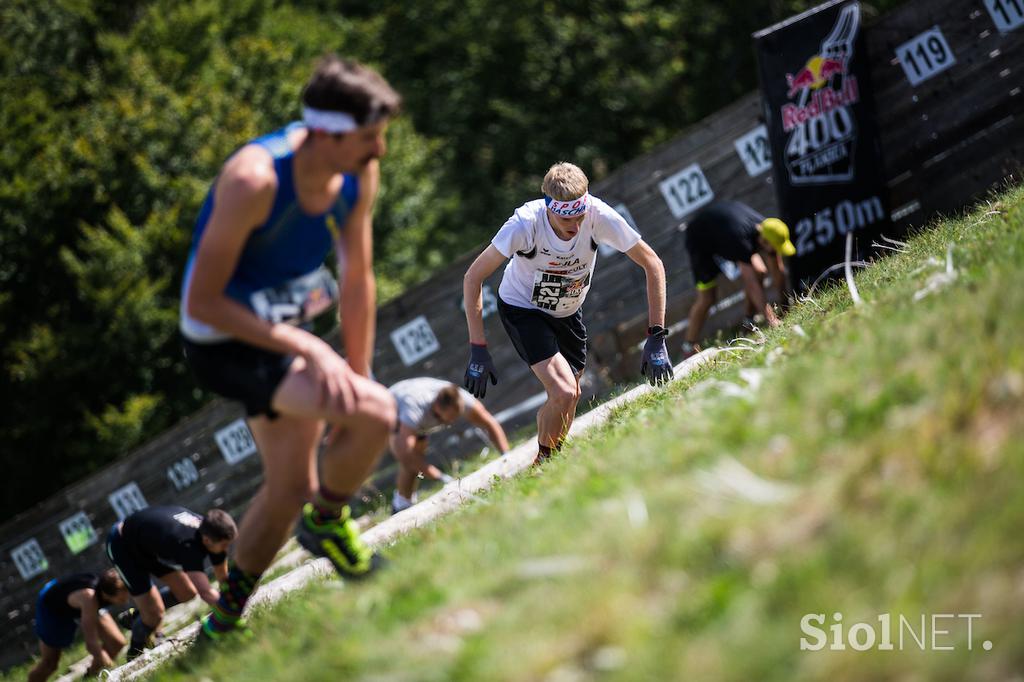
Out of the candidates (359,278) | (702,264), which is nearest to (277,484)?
(359,278)

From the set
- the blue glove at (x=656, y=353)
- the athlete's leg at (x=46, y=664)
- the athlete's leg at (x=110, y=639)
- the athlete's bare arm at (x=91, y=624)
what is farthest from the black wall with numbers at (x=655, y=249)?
the blue glove at (x=656, y=353)

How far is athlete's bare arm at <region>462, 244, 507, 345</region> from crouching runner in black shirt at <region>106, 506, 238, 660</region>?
3253 millimetres

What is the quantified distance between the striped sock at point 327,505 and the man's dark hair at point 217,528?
370 centimetres

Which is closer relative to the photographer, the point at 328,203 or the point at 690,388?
the point at 328,203

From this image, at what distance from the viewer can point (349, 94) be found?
436cm

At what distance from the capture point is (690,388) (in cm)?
666

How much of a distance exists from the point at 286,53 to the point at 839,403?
21216 mm

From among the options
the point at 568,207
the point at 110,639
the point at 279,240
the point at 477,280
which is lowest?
the point at 110,639

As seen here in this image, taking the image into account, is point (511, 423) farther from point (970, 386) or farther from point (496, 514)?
point (970, 386)

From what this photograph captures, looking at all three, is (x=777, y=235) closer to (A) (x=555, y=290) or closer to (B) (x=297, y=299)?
(A) (x=555, y=290)

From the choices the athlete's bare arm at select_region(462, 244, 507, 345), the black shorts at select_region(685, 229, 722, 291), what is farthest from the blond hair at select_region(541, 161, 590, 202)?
the black shorts at select_region(685, 229, 722, 291)

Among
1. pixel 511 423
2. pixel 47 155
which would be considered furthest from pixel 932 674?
pixel 47 155

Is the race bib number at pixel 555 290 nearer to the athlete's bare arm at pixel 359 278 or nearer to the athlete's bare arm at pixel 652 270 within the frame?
the athlete's bare arm at pixel 652 270

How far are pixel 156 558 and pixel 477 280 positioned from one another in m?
4.59
